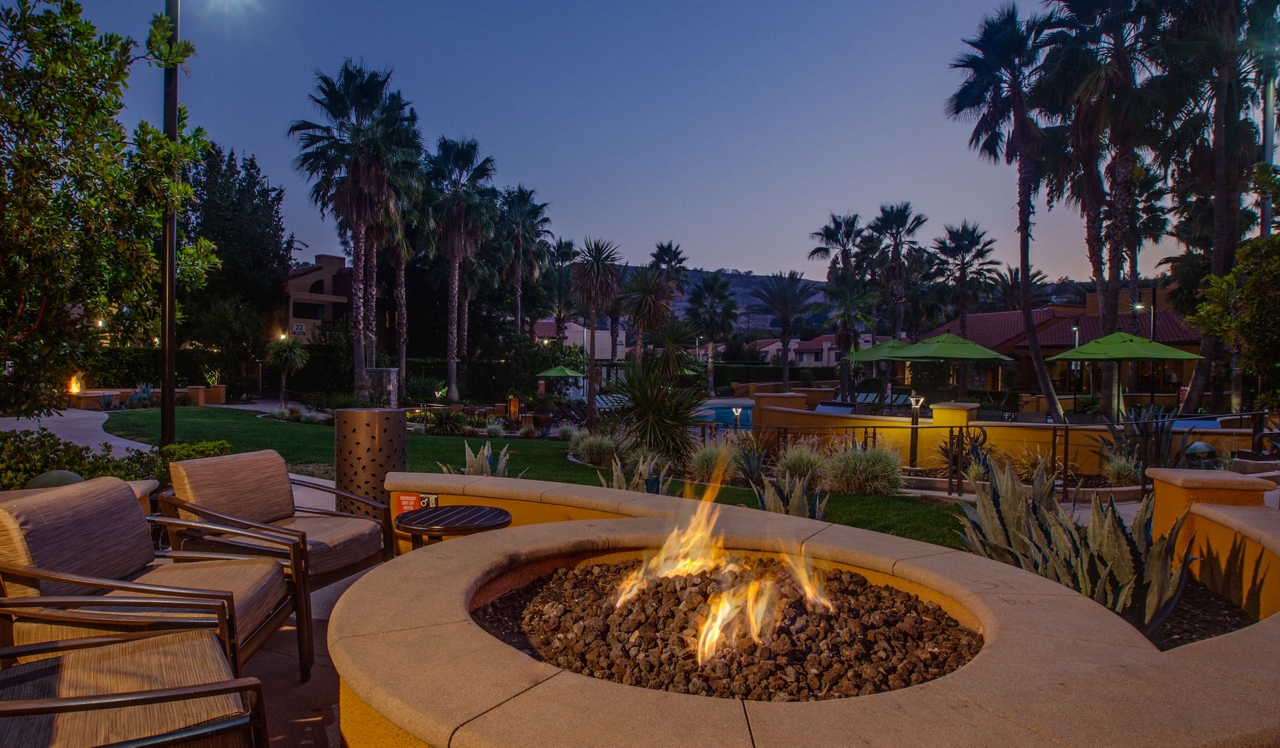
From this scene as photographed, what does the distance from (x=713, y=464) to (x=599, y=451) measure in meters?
2.67

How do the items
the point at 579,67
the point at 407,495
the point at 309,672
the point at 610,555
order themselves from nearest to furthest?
the point at 309,672 → the point at 610,555 → the point at 407,495 → the point at 579,67

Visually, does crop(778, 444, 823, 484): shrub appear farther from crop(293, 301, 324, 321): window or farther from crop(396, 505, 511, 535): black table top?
crop(293, 301, 324, 321): window

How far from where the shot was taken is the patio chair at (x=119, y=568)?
2.30 m

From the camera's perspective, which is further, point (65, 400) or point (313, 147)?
point (313, 147)

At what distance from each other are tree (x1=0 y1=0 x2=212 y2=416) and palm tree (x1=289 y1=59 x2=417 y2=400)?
1894 cm

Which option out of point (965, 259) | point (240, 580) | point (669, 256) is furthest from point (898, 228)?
point (240, 580)

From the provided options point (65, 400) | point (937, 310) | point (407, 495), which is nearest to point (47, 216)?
point (65, 400)

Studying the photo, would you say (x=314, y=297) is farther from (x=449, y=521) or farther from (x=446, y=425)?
(x=449, y=521)

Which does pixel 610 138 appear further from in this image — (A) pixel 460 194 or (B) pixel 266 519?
(B) pixel 266 519

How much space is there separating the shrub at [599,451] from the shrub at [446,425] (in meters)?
7.80

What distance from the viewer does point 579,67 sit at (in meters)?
18.6

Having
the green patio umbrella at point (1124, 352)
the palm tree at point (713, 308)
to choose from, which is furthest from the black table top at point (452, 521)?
the palm tree at point (713, 308)

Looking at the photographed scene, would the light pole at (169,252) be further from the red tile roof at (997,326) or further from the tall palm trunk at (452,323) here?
the red tile roof at (997,326)

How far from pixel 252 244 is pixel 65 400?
3132 centimetres
